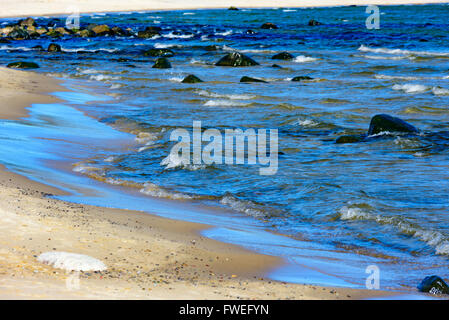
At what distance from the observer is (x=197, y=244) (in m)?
5.54

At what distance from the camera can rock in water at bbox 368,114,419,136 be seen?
11258 mm

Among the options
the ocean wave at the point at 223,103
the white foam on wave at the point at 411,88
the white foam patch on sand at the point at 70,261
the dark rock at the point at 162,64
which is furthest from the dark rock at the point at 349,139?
the dark rock at the point at 162,64

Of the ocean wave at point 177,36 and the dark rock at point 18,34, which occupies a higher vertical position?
the dark rock at point 18,34

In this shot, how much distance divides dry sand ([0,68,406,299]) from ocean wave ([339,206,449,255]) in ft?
5.44

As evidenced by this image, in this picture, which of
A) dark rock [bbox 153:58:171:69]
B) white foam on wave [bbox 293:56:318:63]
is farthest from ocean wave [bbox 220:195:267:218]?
white foam on wave [bbox 293:56:318:63]

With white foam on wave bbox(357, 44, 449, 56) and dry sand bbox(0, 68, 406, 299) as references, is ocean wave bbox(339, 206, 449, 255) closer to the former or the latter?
dry sand bbox(0, 68, 406, 299)

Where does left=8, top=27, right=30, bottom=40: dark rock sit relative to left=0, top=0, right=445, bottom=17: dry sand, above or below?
below

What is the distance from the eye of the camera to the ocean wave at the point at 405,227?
6.03 metres

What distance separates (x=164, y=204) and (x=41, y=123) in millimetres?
4975

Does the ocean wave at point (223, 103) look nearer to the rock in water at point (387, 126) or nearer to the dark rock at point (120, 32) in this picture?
the rock in water at point (387, 126)

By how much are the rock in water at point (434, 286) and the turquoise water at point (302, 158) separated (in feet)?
0.75
